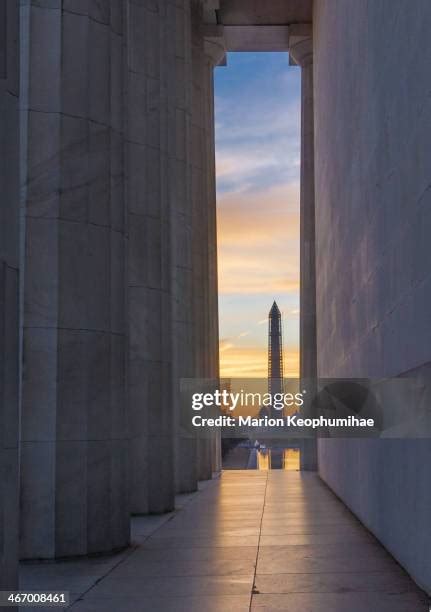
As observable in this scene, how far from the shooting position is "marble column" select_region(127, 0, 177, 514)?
21.4 meters

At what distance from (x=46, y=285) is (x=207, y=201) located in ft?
77.5

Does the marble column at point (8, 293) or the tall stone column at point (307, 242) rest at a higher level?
the tall stone column at point (307, 242)

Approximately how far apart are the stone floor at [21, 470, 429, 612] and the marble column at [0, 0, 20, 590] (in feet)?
8.93

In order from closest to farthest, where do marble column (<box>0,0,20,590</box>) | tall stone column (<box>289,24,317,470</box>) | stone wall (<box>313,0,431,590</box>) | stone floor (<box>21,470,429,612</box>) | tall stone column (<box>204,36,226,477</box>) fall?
1. marble column (<box>0,0,20,590</box>)
2. stone floor (<box>21,470,429,612</box>)
3. stone wall (<box>313,0,431,590</box>)
4. tall stone column (<box>204,36,226,477</box>)
5. tall stone column (<box>289,24,317,470</box>)

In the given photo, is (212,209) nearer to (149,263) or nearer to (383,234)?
(149,263)

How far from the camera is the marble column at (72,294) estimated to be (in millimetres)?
14305

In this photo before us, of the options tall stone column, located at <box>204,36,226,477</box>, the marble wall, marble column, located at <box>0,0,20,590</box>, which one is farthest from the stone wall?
tall stone column, located at <box>204,36,226,477</box>

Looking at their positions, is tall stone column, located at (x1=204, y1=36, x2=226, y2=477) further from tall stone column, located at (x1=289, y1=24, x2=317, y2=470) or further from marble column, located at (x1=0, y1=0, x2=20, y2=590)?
marble column, located at (x1=0, y1=0, x2=20, y2=590)

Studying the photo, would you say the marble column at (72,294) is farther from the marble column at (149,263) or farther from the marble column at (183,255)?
the marble column at (183,255)

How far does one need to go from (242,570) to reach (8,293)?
6.90m

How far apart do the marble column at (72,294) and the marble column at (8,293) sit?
5919mm

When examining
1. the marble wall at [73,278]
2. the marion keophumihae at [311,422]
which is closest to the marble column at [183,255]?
→ the marion keophumihae at [311,422]

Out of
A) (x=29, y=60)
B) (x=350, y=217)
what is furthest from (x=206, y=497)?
(x=29, y=60)

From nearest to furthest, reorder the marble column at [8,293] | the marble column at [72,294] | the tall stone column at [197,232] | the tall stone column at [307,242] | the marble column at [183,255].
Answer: the marble column at [8,293], the marble column at [72,294], the marble column at [183,255], the tall stone column at [197,232], the tall stone column at [307,242]
